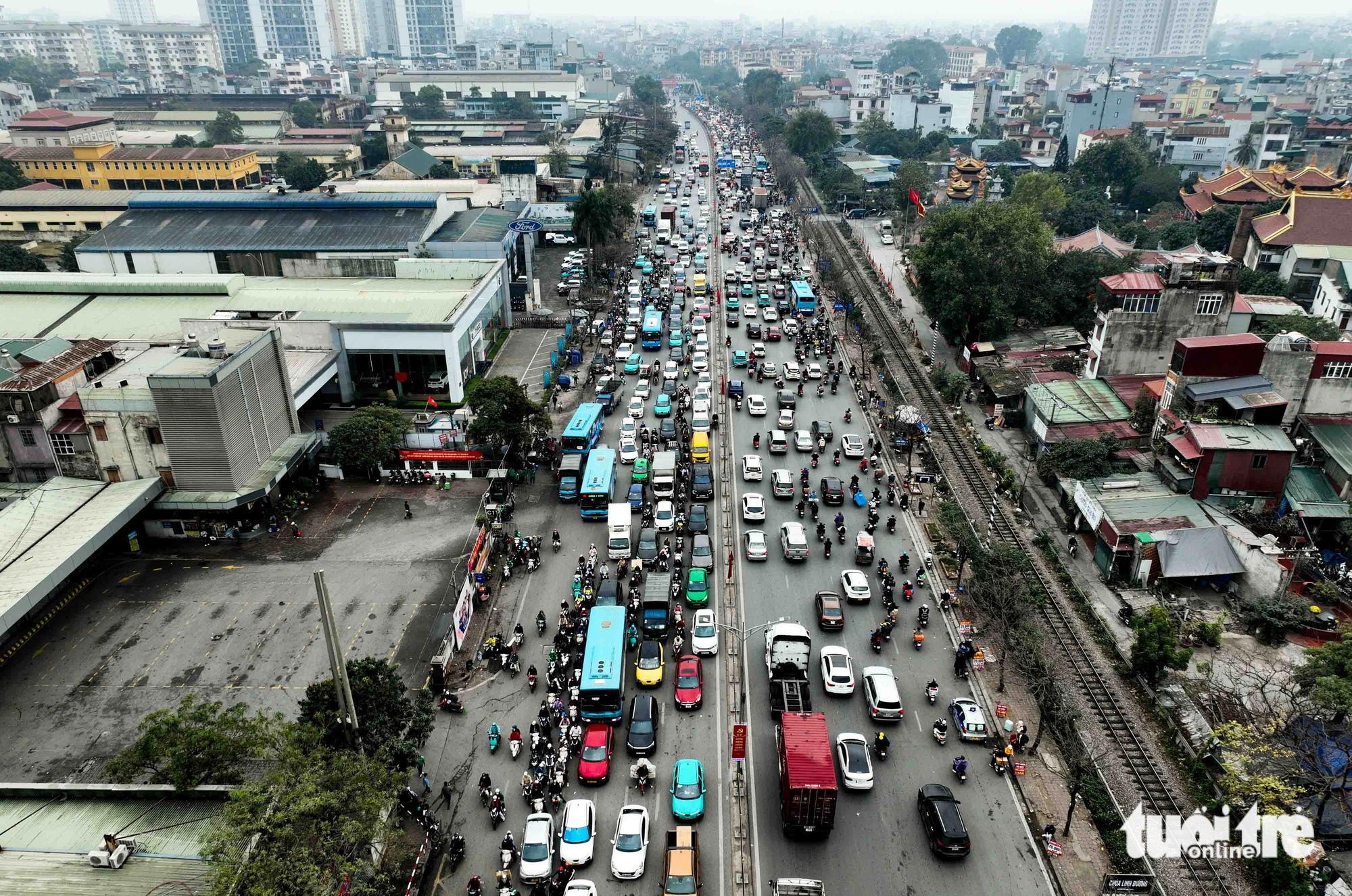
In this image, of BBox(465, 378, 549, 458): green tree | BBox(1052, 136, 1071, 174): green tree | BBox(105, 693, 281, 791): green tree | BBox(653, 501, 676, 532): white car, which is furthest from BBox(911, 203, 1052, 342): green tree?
BBox(1052, 136, 1071, 174): green tree

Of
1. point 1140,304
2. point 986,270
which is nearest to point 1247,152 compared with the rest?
point 986,270

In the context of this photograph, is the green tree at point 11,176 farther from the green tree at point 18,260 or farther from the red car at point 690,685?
the red car at point 690,685

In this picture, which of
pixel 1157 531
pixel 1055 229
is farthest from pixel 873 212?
pixel 1157 531

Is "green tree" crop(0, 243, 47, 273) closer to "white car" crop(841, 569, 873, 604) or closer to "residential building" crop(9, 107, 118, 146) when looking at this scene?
"residential building" crop(9, 107, 118, 146)

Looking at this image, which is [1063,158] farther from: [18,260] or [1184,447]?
[18,260]

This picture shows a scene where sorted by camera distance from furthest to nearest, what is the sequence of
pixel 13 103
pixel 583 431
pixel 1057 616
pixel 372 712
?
pixel 13 103, pixel 583 431, pixel 1057 616, pixel 372 712
